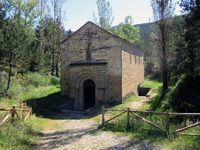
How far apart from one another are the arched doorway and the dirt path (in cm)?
825

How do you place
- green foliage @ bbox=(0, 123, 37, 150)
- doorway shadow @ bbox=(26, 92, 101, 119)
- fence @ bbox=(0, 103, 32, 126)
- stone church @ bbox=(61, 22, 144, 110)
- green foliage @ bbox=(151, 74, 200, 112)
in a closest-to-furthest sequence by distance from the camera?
green foliage @ bbox=(0, 123, 37, 150), fence @ bbox=(0, 103, 32, 126), green foliage @ bbox=(151, 74, 200, 112), doorway shadow @ bbox=(26, 92, 101, 119), stone church @ bbox=(61, 22, 144, 110)

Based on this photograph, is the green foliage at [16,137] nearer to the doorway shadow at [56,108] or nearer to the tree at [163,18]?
the doorway shadow at [56,108]

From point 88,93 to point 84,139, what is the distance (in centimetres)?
1274

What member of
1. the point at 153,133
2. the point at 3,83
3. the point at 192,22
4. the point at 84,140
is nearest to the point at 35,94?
the point at 3,83

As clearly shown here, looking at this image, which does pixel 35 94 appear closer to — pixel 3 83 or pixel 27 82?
pixel 3 83

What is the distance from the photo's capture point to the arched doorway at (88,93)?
2630 centimetres

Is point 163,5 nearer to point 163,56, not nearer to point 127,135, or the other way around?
point 163,56

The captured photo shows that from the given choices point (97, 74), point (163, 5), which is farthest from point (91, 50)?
point (163, 5)

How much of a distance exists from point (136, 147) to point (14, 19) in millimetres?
25232

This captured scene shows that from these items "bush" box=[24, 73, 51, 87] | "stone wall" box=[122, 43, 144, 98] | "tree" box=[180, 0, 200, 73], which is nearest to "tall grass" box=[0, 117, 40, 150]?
"stone wall" box=[122, 43, 144, 98]

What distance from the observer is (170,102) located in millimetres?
20266

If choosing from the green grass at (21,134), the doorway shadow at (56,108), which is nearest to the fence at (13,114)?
the green grass at (21,134)

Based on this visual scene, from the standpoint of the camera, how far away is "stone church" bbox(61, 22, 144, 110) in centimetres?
2488

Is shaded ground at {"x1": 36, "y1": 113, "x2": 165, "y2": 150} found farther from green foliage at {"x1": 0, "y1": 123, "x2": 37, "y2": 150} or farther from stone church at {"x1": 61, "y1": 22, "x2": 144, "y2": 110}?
stone church at {"x1": 61, "y1": 22, "x2": 144, "y2": 110}
